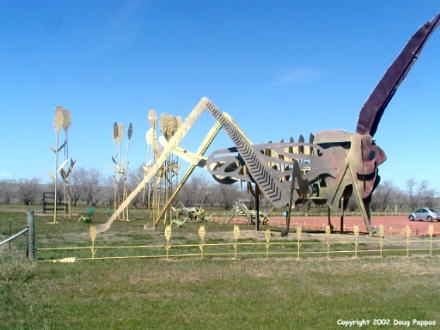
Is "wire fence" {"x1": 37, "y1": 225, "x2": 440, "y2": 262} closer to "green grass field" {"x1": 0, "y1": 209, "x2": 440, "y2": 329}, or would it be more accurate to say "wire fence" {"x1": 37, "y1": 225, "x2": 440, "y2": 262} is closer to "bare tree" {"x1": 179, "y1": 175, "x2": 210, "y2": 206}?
"green grass field" {"x1": 0, "y1": 209, "x2": 440, "y2": 329}

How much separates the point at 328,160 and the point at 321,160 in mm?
327

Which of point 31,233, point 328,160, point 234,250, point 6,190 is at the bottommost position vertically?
point 234,250

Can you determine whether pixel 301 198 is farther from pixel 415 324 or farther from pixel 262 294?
pixel 415 324

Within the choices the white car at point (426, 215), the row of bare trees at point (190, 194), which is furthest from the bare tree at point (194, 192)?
the white car at point (426, 215)

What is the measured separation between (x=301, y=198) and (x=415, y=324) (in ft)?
46.3

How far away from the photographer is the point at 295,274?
1125cm

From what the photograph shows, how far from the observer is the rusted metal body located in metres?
18.7

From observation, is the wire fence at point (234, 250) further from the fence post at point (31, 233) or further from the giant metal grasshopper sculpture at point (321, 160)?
the giant metal grasshopper sculpture at point (321, 160)

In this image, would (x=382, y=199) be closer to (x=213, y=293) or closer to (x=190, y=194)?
(x=190, y=194)

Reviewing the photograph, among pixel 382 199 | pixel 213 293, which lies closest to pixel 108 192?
pixel 382 199

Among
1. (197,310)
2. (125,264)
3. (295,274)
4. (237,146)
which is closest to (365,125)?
(237,146)

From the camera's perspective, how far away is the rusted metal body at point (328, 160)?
18656 millimetres

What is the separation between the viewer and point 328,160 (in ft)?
68.2

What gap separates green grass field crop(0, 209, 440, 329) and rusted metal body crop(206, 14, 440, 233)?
22.3ft
